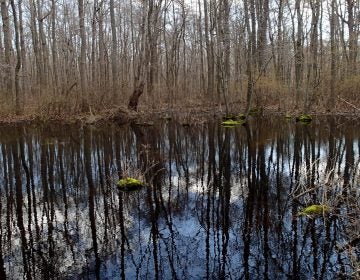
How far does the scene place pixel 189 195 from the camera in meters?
6.97

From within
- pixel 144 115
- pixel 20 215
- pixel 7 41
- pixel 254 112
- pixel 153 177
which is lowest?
pixel 20 215

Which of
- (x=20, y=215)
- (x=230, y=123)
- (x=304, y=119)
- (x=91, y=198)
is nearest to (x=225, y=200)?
(x=91, y=198)

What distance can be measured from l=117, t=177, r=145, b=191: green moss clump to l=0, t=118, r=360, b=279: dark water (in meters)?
0.23

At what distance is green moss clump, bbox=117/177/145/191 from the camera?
7.28 m

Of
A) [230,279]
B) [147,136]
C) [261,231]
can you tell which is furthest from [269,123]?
[230,279]

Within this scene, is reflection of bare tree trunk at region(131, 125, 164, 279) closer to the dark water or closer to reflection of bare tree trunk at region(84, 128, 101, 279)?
the dark water

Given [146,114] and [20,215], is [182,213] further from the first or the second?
[146,114]

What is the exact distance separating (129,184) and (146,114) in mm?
14002

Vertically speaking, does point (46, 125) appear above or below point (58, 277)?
above

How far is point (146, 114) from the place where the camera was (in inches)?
830

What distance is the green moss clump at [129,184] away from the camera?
7.28m

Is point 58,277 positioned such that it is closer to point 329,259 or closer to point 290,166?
point 329,259

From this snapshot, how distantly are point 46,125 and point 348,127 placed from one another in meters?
13.3

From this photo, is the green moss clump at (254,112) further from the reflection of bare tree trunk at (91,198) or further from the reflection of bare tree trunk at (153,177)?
the reflection of bare tree trunk at (91,198)
